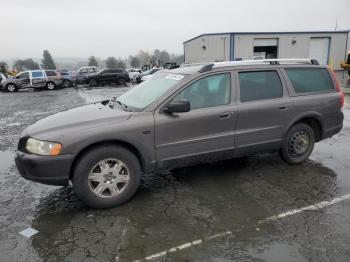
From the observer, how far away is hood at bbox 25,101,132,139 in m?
3.50

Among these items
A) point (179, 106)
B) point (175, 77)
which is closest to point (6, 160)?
point (175, 77)

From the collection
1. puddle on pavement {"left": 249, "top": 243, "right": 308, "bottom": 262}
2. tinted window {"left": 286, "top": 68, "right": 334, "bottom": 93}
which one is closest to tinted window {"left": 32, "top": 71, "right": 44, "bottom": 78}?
tinted window {"left": 286, "top": 68, "right": 334, "bottom": 93}

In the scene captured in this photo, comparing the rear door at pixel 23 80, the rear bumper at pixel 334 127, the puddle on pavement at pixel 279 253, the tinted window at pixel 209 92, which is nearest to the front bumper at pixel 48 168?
the tinted window at pixel 209 92

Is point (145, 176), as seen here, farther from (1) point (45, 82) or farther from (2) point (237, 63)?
(1) point (45, 82)

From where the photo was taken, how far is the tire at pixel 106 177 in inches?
139

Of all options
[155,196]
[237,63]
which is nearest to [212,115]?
[237,63]

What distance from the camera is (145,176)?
472 centimetres

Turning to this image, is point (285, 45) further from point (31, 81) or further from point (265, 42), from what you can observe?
point (31, 81)

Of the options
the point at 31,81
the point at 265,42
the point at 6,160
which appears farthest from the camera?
the point at 265,42

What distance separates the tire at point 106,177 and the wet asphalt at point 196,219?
153 millimetres

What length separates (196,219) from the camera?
11.2 ft

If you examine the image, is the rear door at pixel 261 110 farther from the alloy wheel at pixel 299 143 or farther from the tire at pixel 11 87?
the tire at pixel 11 87

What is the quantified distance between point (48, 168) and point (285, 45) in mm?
35143

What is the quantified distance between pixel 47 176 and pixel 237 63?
120 inches
